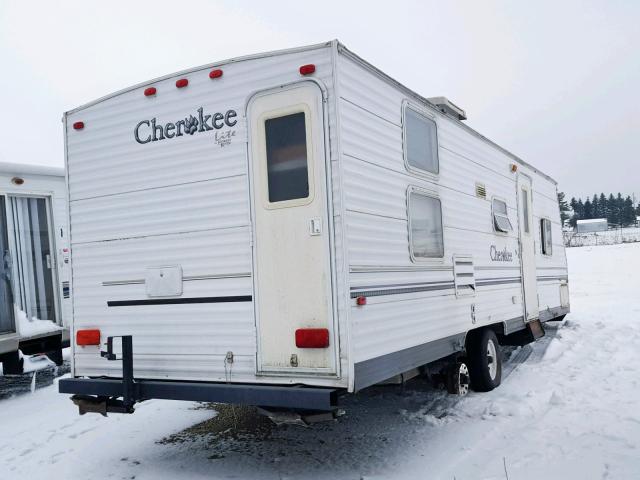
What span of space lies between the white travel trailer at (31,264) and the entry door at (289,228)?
192 inches

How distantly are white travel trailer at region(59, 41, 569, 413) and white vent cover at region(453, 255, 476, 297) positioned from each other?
0.06m

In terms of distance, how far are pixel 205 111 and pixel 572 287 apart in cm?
1585

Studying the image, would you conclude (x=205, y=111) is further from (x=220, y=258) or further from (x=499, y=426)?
(x=499, y=426)

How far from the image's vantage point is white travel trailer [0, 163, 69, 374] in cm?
768

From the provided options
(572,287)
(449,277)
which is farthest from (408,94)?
(572,287)

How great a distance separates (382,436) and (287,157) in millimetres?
2669

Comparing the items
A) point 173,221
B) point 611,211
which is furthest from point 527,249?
point 611,211

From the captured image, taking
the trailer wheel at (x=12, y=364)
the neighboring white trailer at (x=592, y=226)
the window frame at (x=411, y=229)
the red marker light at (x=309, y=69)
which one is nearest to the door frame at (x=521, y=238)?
the window frame at (x=411, y=229)

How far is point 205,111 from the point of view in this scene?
4582 millimetres

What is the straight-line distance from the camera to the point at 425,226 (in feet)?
17.3

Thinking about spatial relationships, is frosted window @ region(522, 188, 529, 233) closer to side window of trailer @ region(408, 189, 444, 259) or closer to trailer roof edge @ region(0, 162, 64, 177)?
side window of trailer @ region(408, 189, 444, 259)

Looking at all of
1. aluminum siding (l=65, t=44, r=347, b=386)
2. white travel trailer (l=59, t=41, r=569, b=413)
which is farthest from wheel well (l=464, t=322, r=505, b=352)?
aluminum siding (l=65, t=44, r=347, b=386)

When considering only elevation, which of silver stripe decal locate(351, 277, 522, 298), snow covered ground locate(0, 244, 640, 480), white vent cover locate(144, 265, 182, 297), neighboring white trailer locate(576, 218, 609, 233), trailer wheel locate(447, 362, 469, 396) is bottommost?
snow covered ground locate(0, 244, 640, 480)

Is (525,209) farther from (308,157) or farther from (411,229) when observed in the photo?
(308,157)
